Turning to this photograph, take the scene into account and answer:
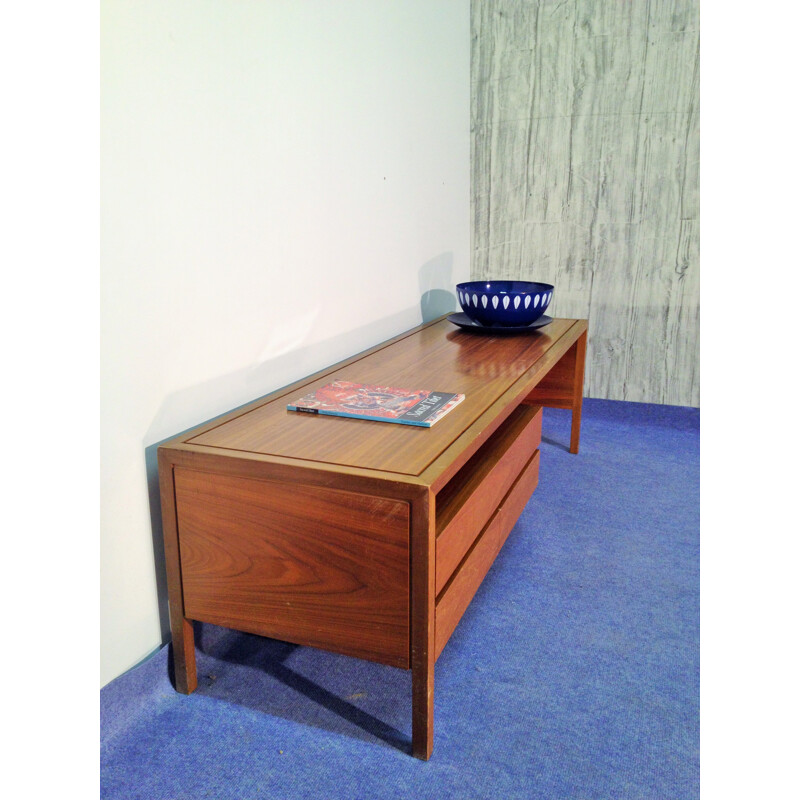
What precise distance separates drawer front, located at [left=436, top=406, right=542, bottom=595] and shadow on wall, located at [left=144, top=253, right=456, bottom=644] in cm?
49

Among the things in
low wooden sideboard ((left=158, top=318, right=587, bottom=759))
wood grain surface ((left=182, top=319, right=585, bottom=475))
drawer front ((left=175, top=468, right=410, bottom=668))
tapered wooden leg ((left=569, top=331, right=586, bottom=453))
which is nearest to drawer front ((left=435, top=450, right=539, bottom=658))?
low wooden sideboard ((left=158, top=318, right=587, bottom=759))

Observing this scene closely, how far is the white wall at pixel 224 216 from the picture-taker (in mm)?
1326

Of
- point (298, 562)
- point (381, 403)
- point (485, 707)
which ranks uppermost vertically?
point (381, 403)

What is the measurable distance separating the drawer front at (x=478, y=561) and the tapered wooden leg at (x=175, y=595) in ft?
1.60

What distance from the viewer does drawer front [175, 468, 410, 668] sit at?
126 centimetres

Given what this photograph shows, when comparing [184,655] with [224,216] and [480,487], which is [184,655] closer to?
[480,487]

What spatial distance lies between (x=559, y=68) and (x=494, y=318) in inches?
51.4

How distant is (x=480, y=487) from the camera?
158 centimetres

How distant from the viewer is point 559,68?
3.04m

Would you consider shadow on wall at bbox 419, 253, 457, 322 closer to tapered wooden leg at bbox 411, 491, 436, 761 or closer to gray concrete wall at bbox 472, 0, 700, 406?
gray concrete wall at bbox 472, 0, 700, 406

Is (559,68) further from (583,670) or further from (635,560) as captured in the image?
(583,670)

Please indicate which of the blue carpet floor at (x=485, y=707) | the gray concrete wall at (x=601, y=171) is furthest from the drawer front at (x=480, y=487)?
the gray concrete wall at (x=601, y=171)

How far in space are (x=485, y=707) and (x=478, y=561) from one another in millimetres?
286

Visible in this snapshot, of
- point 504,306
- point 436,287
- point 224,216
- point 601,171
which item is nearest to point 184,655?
point 224,216
